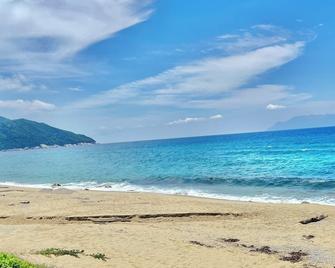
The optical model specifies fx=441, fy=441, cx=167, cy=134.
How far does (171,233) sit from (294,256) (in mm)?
6424

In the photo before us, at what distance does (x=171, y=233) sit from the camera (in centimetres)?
2172

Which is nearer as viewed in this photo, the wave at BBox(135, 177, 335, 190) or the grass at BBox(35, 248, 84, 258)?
the grass at BBox(35, 248, 84, 258)

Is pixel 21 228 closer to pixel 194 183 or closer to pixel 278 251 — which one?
pixel 278 251

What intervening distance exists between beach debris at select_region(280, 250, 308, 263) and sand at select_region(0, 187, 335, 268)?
4 centimetres

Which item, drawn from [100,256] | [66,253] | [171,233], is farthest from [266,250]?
[66,253]

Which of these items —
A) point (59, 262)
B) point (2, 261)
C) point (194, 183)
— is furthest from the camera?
point (194, 183)

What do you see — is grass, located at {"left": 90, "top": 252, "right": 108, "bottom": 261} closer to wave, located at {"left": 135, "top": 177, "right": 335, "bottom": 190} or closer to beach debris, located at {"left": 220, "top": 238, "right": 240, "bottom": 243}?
beach debris, located at {"left": 220, "top": 238, "right": 240, "bottom": 243}

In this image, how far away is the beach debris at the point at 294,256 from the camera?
17.1 metres

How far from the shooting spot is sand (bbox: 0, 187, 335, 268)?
17.0 meters

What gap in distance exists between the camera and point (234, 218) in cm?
2591

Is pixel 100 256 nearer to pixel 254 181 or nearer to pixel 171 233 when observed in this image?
pixel 171 233

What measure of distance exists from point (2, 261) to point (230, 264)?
8.72 meters

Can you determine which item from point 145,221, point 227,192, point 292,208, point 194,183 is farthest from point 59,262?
point 194,183

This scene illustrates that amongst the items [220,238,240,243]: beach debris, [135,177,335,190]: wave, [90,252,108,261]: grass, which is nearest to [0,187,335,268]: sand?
[220,238,240,243]: beach debris
